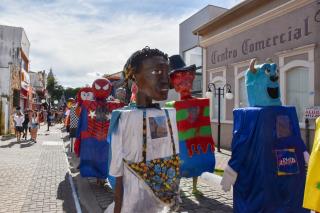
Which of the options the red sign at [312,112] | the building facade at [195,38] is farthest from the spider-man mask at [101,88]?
the building facade at [195,38]

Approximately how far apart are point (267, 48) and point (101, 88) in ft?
22.6

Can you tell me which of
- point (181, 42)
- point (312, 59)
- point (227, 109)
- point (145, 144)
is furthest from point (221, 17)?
point (145, 144)

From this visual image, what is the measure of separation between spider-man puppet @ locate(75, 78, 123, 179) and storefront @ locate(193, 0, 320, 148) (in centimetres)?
600

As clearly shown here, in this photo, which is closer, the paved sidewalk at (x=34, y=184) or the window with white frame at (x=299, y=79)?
the paved sidewalk at (x=34, y=184)

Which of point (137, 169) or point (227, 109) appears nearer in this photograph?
point (137, 169)

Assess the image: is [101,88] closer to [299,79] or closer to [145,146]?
[145,146]

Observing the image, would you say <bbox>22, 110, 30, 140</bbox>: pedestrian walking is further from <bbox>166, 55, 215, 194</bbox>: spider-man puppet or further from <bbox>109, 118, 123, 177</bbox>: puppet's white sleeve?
<bbox>109, 118, 123, 177</bbox>: puppet's white sleeve

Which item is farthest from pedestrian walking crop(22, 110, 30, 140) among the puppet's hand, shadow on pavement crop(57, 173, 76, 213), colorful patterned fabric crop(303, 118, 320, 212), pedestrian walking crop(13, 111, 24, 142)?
colorful patterned fabric crop(303, 118, 320, 212)

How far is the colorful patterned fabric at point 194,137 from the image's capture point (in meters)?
5.52

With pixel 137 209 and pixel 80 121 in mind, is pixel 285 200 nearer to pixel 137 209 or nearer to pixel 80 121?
pixel 137 209

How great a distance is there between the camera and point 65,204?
5512 mm

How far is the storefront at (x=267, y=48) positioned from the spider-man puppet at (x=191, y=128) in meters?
4.86

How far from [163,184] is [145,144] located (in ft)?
1.12

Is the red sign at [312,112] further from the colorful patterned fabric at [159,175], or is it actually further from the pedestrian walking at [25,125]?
the pedestrian walking at [25,125]
